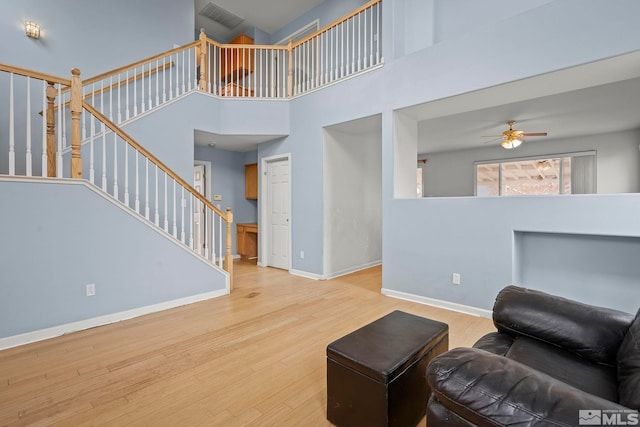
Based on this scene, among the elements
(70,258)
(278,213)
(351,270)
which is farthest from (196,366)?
(278,213)

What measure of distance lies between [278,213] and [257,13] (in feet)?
14.1

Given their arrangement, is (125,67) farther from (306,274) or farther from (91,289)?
(306,274)

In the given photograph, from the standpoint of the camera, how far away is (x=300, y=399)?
1862 mm

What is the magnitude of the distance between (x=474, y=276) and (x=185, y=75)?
5370 millimetres

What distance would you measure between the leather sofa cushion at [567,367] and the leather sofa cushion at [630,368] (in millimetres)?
75

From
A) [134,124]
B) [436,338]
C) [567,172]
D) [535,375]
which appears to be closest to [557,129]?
[567,172]

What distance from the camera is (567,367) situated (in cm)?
140

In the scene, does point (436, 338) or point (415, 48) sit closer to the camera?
point (436, 338)

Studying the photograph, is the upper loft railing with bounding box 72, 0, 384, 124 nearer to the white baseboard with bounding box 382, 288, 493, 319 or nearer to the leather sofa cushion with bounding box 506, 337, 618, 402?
the white baseboard with bounding box 382, 288, 493, 319

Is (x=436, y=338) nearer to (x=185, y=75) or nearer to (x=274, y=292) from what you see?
(x=274, y=292)

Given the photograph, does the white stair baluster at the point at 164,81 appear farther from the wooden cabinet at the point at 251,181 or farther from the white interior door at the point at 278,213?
the wooden cabinet at the point at 251,181

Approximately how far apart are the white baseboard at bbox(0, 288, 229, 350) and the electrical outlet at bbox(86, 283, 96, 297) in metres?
0.25

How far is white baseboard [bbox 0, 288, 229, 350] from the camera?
259 cm

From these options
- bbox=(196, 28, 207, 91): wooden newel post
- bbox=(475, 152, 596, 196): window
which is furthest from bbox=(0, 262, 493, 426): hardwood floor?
bbox=(475, 152, 596, 196): window
